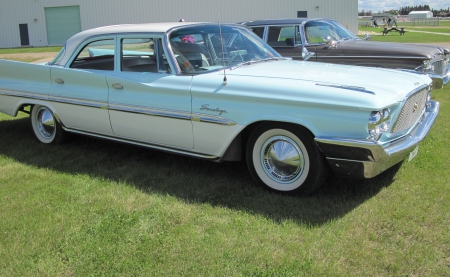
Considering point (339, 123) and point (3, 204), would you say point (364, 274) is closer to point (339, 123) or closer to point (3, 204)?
point (339, 123)

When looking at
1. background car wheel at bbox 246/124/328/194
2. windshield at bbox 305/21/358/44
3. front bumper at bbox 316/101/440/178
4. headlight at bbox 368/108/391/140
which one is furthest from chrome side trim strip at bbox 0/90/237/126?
windshield at bbox 305/21/358/44

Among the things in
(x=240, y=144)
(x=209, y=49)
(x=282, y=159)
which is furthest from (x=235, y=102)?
(x=209, y=49)

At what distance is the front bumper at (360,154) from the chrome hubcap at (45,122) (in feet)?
11.7

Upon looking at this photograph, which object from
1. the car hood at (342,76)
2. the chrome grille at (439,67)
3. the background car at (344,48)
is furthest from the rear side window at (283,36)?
the car hood at (342,76)

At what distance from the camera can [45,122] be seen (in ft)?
18.9

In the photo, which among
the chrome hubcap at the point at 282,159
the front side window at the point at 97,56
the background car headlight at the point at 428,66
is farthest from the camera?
the background car headlight at the point at 428,66

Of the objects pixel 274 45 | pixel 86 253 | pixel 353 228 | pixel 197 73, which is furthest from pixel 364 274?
pixel 274 45

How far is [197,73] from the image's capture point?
4.33 m

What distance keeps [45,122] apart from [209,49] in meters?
2.48

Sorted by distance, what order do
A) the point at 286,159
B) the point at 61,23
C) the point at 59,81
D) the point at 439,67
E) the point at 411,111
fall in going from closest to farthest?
the point at 286,159 → the point at 411,111 → the point at 59,81 → the point at 439,67 → the point at 61,23

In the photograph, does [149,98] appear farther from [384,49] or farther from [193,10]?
[193,10]

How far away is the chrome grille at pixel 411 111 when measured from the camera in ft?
12.5

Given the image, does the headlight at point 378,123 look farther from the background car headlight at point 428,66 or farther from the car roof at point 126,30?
the background car headlight at point 428,66

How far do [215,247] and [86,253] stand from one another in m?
0.89
